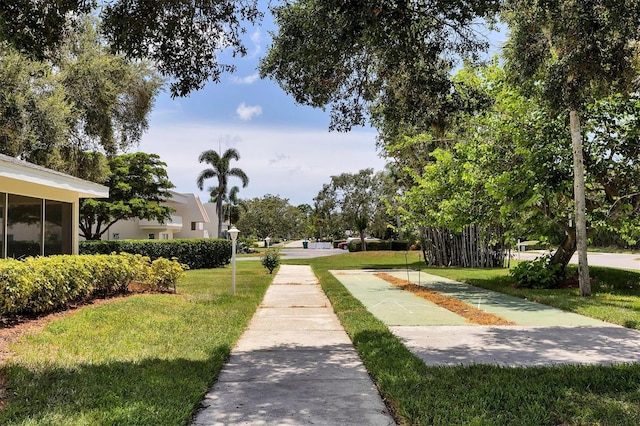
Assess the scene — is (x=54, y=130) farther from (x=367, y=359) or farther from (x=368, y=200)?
(x=368, y=200)

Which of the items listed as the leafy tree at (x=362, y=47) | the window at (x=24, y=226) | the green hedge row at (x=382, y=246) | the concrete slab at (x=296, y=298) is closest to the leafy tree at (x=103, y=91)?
the window at (x=24, y=226)

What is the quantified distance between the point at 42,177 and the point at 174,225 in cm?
3458

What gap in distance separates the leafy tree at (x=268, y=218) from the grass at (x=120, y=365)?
6948 centimetres

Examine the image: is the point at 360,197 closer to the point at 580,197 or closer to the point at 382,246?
the point at 382,246

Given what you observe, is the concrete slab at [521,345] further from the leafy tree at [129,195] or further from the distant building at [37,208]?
the leafy tree at [129,195]

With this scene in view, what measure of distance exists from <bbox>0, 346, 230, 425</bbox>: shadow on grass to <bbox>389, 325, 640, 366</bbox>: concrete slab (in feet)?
9.24

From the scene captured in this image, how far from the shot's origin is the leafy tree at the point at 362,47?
5.73 m

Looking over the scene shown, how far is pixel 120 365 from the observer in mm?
5844

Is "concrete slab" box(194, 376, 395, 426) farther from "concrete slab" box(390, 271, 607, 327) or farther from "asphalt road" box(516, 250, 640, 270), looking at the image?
"asphalt road" box(516, 250, 640, 270)

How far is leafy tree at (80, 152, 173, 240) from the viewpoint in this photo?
30609mm

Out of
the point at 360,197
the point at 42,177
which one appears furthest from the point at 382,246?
the point at 42,177

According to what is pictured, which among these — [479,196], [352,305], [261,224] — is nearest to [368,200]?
[261,224]

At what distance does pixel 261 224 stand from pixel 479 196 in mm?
68894

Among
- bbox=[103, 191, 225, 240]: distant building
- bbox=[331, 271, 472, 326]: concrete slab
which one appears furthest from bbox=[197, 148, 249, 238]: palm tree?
bbox=[331, 271, 472, 326]: concrete slab
